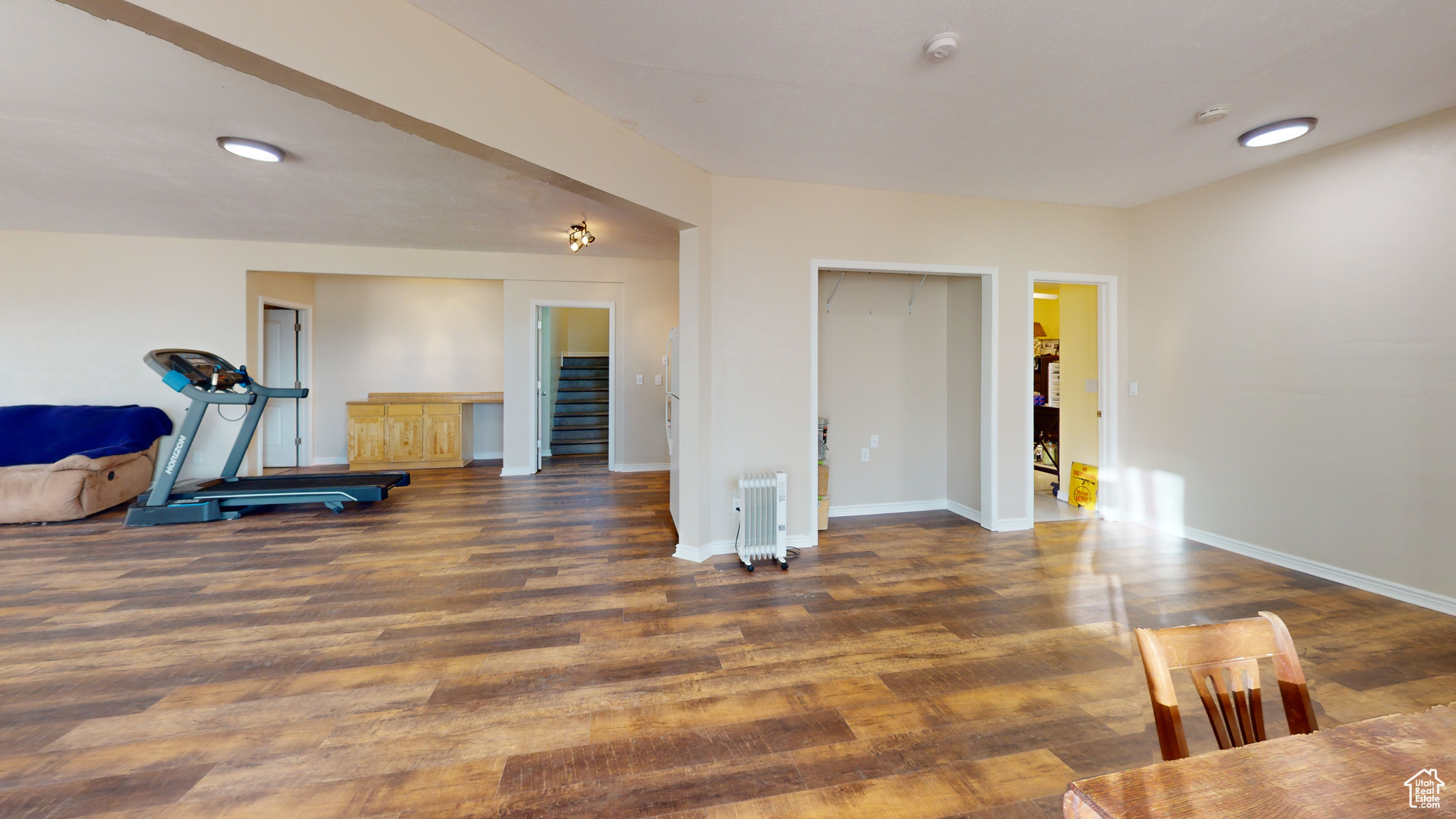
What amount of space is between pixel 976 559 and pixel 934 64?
302 centimetres

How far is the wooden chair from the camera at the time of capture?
1057 mm

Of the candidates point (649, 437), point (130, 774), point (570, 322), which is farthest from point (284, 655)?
point (570, 322)

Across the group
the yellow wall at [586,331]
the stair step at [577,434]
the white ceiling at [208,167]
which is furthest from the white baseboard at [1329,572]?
the yellow wall at [586,331]

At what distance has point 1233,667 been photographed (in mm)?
1121

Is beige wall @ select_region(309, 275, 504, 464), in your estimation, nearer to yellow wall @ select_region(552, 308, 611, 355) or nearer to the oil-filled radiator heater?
yellow wall @ select_region(552, 308, 611, 355)

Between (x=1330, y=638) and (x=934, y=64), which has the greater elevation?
(x=934, y=64)

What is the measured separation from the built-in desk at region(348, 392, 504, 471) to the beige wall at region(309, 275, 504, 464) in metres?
0.44

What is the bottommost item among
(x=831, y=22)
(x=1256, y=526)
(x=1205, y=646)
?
(x=1256, y=526)

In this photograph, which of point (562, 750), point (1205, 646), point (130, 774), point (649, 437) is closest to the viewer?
point (1205, 646)

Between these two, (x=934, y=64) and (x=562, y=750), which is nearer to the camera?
(x=562, y=750)

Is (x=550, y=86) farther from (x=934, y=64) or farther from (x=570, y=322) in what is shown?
(x=570, y=322)

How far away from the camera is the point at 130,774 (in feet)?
5.77

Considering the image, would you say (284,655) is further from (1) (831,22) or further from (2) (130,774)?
(1) (831,22)

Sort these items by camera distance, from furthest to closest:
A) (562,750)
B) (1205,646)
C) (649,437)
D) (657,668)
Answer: (649,437) < (657,668) < (562,750) < (1205,646)
